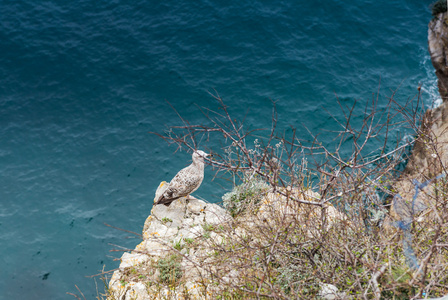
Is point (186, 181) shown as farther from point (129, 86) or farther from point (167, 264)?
point (129, 86)

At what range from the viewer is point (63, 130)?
16.5m

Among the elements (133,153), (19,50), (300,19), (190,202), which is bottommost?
(190,202)

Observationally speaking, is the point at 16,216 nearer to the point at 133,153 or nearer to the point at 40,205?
the point at 40,205

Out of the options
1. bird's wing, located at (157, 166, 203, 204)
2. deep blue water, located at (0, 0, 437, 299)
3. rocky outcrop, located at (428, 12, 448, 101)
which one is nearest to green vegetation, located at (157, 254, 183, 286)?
bird's wing, located at (157, 166, 203, 204)

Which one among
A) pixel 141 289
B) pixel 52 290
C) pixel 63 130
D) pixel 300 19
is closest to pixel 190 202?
pixel 141 289

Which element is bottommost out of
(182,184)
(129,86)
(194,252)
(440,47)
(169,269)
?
(169,269)

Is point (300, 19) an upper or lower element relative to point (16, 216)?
upper

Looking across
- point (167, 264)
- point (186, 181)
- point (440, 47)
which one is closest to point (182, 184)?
point (186, 181)

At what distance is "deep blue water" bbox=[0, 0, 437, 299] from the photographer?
13.8 meters

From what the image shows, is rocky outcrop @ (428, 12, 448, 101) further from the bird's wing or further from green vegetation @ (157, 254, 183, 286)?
green vegetation @ (157, 254, 183, 286)

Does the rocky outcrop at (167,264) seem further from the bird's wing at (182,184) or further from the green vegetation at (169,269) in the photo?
the bird's wing at (182,184)

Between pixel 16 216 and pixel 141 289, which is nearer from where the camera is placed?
pixel 141 289

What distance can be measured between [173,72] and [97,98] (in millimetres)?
4130

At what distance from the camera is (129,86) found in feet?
59.1
